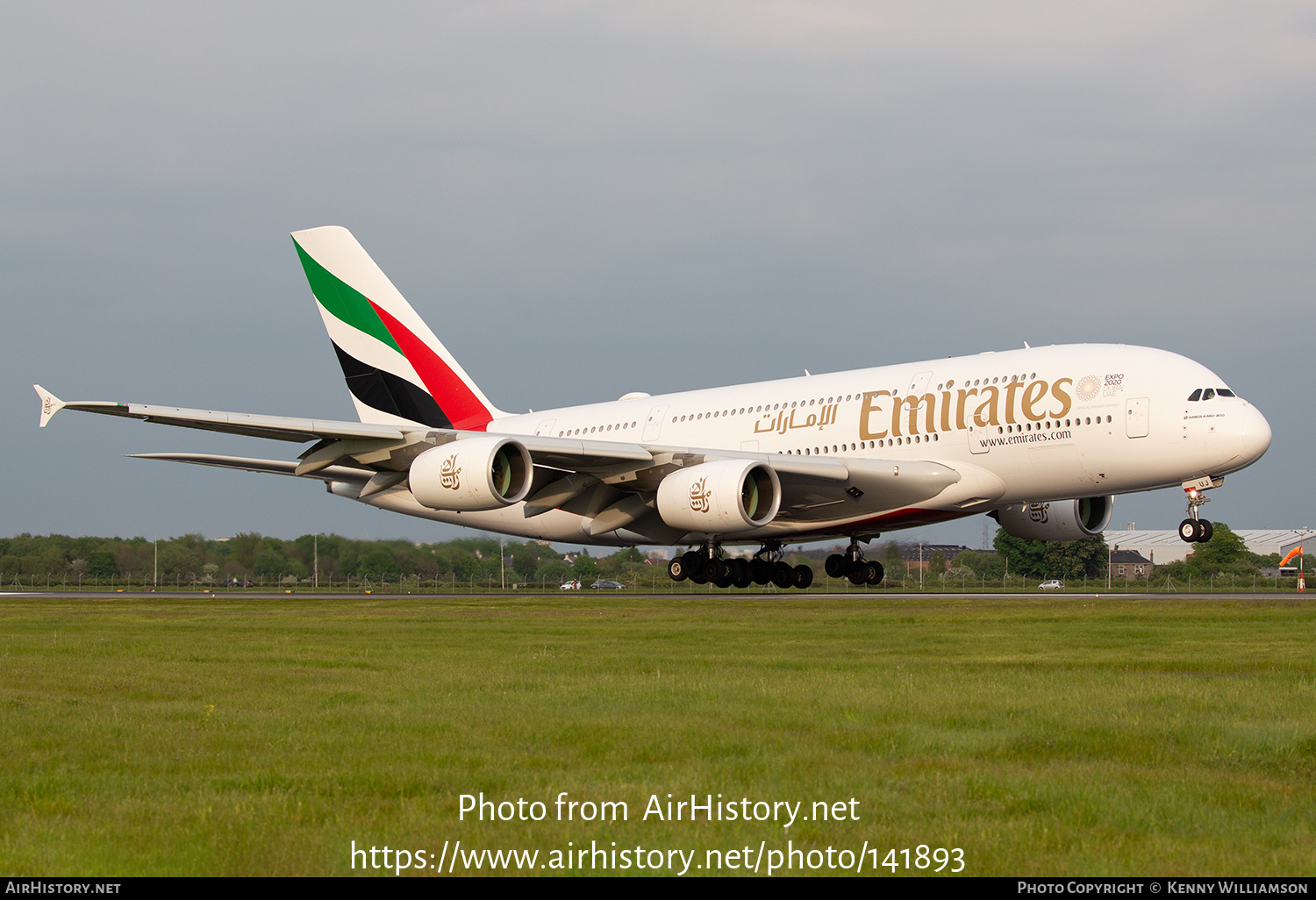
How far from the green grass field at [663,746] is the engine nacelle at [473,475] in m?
11.2

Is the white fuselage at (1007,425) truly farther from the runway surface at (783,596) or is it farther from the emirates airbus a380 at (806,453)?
the runway surface at (783,596)

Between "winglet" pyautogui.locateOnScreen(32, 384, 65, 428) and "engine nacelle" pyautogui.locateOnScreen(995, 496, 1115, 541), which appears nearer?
"winglet" pyautogui.locateOnScreen(32, 384, 65, 428)

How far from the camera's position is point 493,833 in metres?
5.67

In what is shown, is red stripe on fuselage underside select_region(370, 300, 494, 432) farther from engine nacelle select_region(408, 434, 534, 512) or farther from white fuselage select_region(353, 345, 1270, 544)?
engine nacelle select_region(408, 434, 534, 512)

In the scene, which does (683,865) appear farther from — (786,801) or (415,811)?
(415,811)

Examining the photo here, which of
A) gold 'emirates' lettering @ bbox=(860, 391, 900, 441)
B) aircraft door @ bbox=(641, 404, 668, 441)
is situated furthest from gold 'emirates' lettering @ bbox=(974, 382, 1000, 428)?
aircraft door @ bbox=(641, 404, 668, 441)

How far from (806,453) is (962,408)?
4146mm

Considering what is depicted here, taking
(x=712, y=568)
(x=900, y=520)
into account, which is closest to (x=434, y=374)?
(x=712, y=568)

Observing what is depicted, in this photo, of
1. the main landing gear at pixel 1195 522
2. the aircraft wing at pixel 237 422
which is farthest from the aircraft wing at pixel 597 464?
the main landing gear at pixel 1195 522

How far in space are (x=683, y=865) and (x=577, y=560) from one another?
42473 millimetres

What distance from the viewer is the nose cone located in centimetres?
2542

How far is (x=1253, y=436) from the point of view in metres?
25.4

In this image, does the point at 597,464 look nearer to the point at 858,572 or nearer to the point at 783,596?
the point at 783,596

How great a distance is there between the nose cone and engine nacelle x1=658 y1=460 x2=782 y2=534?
30.9 feet
